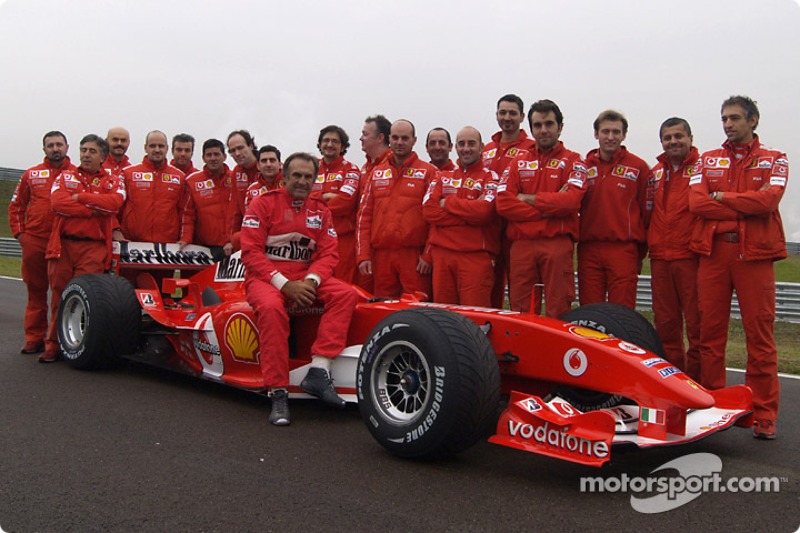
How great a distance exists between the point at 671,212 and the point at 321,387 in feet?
10.3

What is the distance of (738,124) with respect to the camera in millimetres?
5199

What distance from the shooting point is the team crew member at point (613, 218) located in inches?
247

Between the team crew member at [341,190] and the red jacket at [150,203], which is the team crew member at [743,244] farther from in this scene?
the red jacket at [150,203]

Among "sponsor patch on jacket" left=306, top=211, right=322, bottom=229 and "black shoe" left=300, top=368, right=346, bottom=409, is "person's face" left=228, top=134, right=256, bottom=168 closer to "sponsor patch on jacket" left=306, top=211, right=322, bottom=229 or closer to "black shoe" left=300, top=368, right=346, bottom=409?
"sponsor patch on jacket" left=306, top=211, right=322, bottom=229

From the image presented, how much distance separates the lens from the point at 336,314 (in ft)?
16.9

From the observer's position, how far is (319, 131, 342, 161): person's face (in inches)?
305

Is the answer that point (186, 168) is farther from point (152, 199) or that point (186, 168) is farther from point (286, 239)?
point (286, 239)

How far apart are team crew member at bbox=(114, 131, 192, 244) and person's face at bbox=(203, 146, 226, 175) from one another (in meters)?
0.39

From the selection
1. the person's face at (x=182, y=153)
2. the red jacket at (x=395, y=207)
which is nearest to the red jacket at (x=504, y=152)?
the red jacket at (x=395, y=207)

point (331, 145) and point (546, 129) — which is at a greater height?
point (546, 129)

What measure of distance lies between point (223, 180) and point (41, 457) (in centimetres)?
457

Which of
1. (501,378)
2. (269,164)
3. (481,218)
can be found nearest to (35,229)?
(269,164)

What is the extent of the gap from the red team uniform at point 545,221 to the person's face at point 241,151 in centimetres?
299

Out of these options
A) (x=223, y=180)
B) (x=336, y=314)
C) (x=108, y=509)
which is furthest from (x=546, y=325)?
(x=223, y=180)
